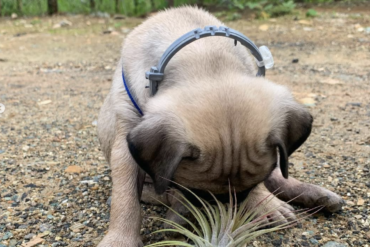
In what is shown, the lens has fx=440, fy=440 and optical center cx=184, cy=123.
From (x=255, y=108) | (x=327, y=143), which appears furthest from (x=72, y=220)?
(x=327, y=143)

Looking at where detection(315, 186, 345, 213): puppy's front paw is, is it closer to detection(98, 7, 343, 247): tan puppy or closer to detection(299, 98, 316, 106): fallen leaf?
detection(98, 7, 343, 247): tan puppy

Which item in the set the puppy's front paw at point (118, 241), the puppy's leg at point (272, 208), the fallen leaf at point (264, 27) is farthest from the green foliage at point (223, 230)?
the fallen leaf at point (264, 27)

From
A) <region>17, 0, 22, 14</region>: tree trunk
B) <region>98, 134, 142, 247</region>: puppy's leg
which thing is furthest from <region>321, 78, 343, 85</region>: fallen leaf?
<region>17, 0, 22, 14</region>: tree trunk

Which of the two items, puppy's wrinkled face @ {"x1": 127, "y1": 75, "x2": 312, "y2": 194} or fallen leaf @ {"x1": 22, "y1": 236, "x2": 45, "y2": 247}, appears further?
fallen leaf @ {"x1": 22, "y1": 236, "x2": 45, "y2": 247}

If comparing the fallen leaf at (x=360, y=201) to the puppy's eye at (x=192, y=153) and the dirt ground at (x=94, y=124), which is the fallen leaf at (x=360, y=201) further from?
the puppy's eye at (x=192, y=153)

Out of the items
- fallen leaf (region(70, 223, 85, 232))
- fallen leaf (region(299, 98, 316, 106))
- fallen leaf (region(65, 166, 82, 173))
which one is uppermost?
fallen leaf (region(299, 98, 316, 106))

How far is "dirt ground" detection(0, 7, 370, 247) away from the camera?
309cm

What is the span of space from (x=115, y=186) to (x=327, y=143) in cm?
243

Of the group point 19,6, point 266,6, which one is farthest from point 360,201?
point 19,6

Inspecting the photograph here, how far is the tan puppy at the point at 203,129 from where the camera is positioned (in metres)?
2.29

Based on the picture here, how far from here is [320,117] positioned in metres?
5.25

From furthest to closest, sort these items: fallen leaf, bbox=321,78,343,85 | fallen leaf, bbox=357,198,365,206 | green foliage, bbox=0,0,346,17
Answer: green foliage, bbox=0,0,346,17 < fallen leaf, bbox=321,78,343,85 < fallen leaf, bbox=357,198,365,206

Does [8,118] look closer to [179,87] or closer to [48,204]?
[48,204]

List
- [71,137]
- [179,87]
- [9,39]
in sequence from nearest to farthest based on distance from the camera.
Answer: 1. [179,87]
2. [71,137]
3. [9,39]
